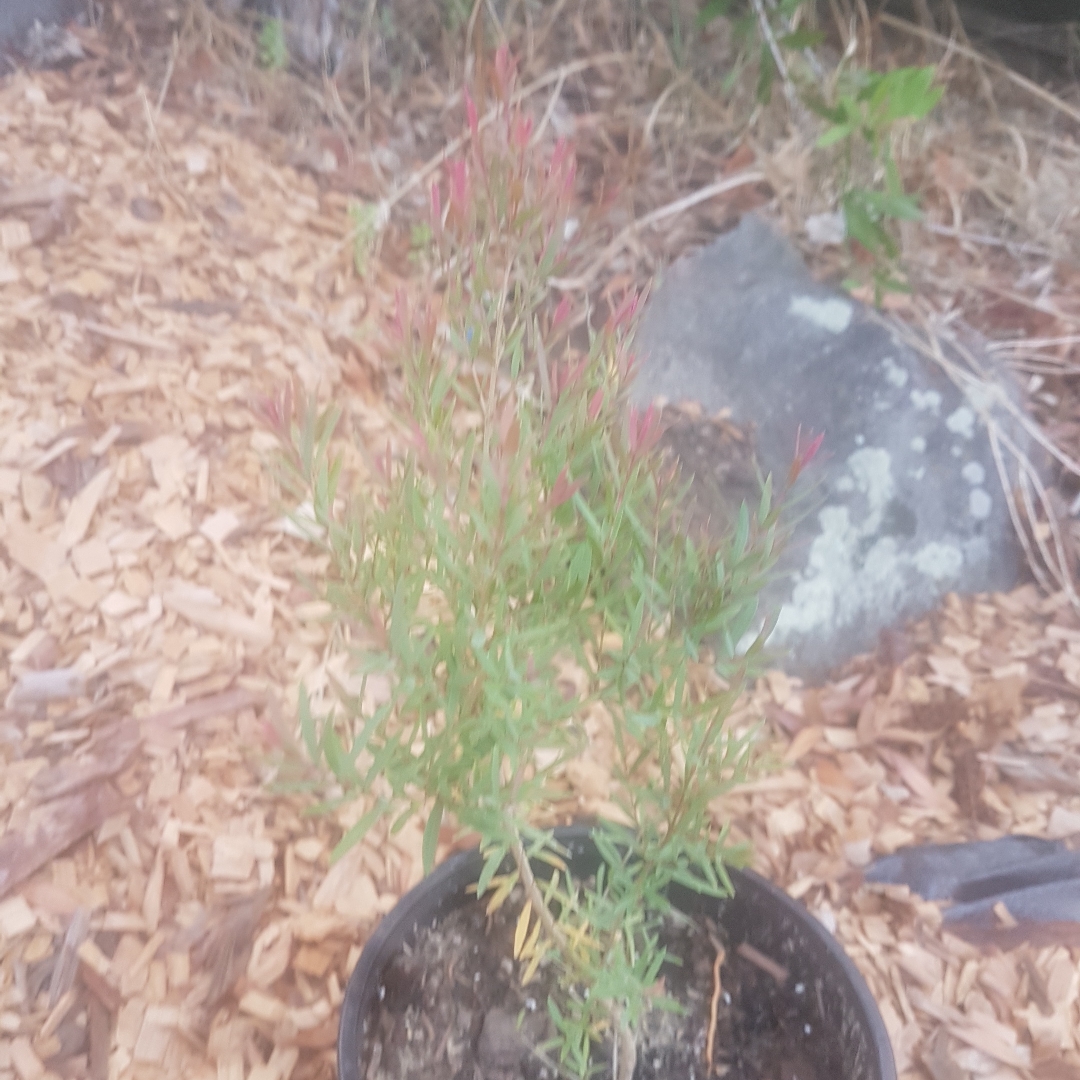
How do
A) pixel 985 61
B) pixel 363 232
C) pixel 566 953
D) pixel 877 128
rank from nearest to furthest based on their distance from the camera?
pixel 566 953 → pixel 877 128 → pixel 363 232 → pixel 985 61

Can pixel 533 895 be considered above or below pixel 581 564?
below

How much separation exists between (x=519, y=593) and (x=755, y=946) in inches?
22.1

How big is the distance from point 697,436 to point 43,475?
1129 mm

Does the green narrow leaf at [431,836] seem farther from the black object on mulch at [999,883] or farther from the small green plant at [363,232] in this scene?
the small green plant at [363,232]

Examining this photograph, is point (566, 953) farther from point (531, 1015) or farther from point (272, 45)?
point (272, 45)

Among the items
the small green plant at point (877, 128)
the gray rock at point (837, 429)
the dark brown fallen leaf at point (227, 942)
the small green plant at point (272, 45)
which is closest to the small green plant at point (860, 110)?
the small green plant at point (877, 128)

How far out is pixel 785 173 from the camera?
6.52ft

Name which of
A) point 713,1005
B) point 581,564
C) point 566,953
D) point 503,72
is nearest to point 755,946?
point 713,1005

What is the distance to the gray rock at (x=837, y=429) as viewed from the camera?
5.14 feet

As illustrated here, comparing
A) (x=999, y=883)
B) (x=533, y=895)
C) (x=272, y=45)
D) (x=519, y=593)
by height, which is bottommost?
(x=999, y=883)

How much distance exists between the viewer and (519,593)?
2.34 ft

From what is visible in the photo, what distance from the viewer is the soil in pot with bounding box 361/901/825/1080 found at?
93 centimetres

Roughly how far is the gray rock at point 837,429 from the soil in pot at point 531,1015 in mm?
613

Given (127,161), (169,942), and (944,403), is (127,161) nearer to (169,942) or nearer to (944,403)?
(169,942)
